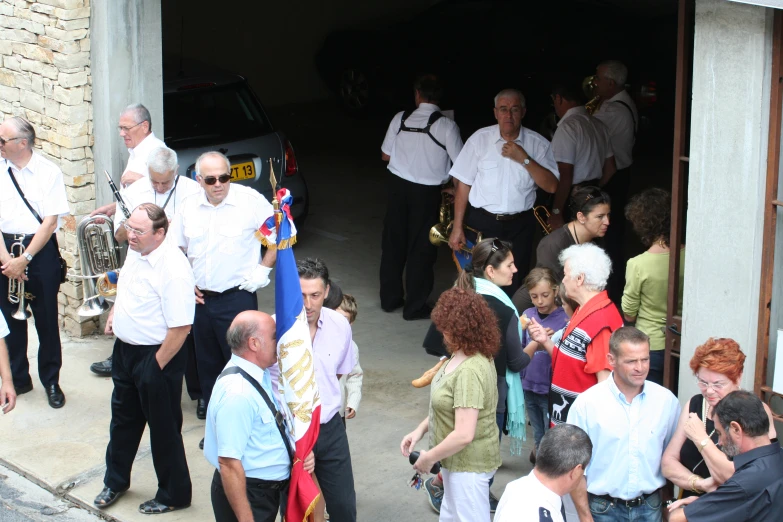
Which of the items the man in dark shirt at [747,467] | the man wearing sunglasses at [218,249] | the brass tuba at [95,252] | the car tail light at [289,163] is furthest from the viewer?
the car tail light at [289,163]

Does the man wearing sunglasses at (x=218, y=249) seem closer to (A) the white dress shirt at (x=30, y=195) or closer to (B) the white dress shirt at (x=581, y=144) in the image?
(A) the white dress shirt at (x=30, y=195)

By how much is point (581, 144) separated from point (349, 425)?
303 centimetres

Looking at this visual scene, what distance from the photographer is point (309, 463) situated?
192 inches

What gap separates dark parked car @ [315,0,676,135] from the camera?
553 inches

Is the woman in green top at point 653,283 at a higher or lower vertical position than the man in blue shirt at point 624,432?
higher

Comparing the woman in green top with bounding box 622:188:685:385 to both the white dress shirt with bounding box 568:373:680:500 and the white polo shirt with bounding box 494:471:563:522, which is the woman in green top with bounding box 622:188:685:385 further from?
the white polo shirt with bounding box 494:471:563:522

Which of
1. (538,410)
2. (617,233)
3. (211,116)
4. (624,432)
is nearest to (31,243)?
(211,116)

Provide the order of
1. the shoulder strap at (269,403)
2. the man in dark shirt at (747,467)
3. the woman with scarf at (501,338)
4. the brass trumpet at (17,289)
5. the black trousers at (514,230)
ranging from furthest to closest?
1. the black trousers at (514,230)
2. the brass trumpet at (17,289)
3. the woman with scarf at (501,338)
4. the shoulder strap at (269,403)
5. the man in dark shirt at (747,467)

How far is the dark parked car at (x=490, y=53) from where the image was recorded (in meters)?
14.1

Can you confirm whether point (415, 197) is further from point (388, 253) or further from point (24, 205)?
point (24, 205)

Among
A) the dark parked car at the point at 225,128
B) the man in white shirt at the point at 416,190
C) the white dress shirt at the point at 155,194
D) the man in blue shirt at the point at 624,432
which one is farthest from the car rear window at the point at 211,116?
the man in blue shirt at the point at 624,432

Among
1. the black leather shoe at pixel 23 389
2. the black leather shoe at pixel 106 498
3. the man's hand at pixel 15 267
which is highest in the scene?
the man's hand at pixel 15 267

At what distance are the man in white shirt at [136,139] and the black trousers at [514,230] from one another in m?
2.37

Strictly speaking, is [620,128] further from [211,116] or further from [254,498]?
[254,498]
